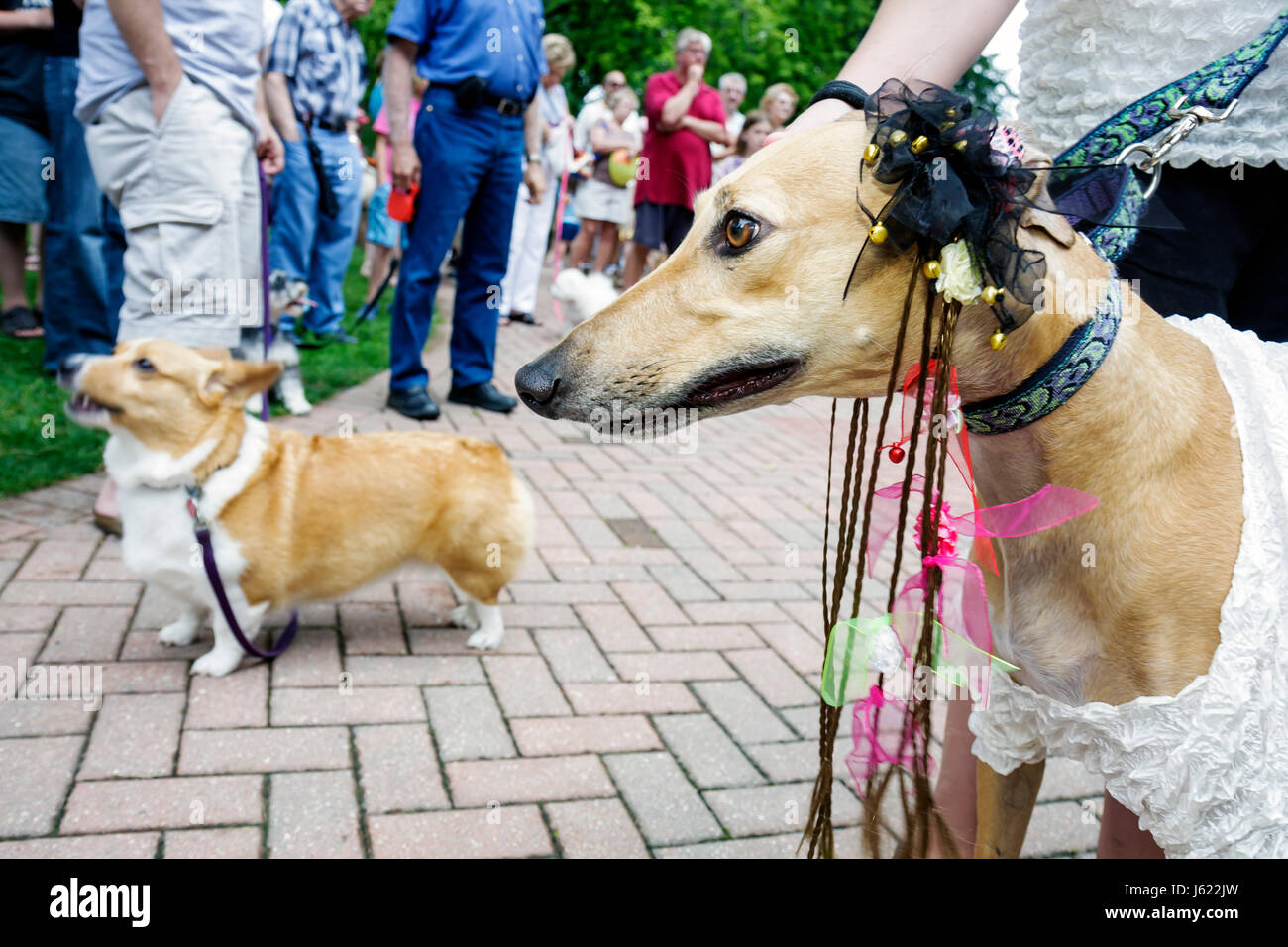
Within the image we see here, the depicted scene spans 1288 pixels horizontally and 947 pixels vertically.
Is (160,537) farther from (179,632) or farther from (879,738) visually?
(879,738)

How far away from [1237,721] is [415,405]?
5.21 m

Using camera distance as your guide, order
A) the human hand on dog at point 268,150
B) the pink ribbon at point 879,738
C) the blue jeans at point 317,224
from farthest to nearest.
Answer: the blue jeans at point 317,224 < the human hand on dog at point 268,150 < the pink ribbon at point 879,738

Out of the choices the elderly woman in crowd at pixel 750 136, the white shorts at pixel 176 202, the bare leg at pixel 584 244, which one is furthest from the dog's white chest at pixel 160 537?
the bare leg at pixel 584 244

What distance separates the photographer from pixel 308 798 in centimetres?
241

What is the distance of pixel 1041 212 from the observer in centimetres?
147

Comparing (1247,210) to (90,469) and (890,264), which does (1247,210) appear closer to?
(890,264)

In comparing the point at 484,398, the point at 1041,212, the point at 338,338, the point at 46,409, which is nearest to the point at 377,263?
the point at 338,338

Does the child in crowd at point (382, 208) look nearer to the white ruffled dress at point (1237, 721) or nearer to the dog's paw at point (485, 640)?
the dog's paw at point (485, 640)

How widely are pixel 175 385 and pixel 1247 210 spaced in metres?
2.97

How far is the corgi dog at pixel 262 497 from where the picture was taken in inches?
113

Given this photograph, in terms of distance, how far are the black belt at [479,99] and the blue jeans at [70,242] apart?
2.28m

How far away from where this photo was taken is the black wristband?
168 cm

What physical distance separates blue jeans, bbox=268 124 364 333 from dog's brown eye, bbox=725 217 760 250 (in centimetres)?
560

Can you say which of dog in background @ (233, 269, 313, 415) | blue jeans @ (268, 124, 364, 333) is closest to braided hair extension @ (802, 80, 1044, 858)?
dog in background @ (233, 269, 313, 415)
